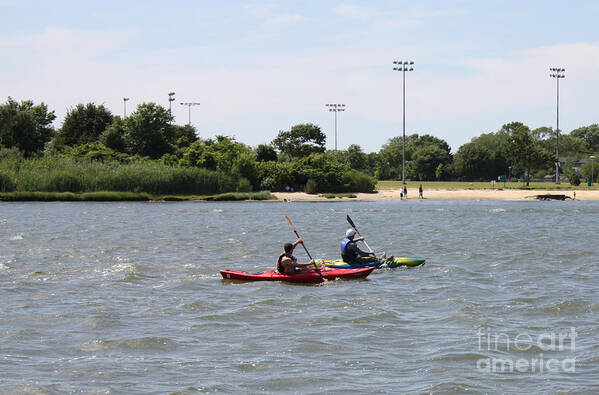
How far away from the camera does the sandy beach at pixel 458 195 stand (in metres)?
72.2

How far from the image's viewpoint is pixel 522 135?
85.5 m

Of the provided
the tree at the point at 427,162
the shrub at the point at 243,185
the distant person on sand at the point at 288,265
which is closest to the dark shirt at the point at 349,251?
the distant person on sand at the point at 288,265

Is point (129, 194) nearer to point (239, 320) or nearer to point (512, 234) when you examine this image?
point (512, 234)

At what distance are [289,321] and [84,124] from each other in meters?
84.8

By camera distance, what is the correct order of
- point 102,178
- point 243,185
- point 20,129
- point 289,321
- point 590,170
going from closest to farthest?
point 289,321 < point 102,178 < point 243,185 < point 20,129 < point 590,170

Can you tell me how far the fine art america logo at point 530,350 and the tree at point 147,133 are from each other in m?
74.4

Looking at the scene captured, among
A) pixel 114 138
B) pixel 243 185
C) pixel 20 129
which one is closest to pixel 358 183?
pixel 243 185

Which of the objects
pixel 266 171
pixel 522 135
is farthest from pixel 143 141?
pixel 522 135

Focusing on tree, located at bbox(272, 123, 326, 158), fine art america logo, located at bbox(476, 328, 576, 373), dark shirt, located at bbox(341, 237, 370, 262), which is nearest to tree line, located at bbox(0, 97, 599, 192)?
tree, located at bbox(272, 123, 326, 158)

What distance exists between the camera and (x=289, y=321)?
15.0 meters

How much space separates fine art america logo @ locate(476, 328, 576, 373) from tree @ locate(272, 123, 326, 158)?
291 feet

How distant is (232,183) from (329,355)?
59.9 meters

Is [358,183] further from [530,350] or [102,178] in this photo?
[530,350]

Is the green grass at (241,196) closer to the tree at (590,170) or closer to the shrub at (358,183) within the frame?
the shrub at (358,183)
